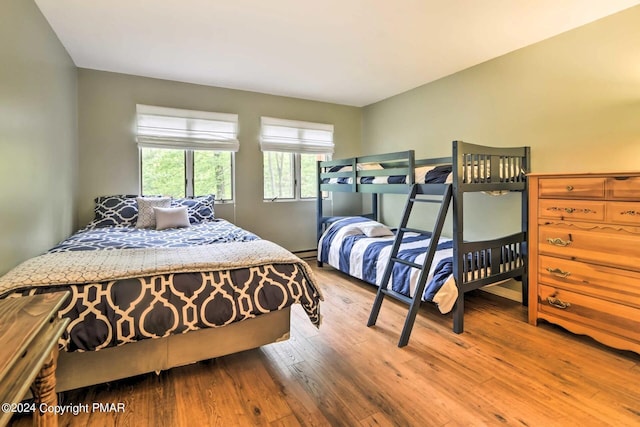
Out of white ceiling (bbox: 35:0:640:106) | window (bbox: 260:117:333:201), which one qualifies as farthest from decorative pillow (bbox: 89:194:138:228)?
window (bbox: 260:117:333:201)

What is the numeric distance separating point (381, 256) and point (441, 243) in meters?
0.66

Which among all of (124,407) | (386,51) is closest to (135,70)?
(386,51)

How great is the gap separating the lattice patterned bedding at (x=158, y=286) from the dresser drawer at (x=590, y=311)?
5.69ft

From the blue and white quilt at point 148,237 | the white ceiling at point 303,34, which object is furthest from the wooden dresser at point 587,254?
the blue and white quilt at point 148,237

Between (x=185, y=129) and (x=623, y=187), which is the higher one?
(x=185, y=129)

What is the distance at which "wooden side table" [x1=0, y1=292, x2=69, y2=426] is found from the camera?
0.69 meters

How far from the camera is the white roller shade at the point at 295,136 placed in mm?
4347

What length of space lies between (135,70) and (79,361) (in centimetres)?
307

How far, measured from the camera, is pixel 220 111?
4.07 meters

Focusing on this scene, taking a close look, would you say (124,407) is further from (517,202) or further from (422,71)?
(422,71)

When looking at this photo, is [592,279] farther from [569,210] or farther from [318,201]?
[318,201]

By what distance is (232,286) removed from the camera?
1835 millimetres

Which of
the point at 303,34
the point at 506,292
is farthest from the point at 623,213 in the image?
the point at 303,34

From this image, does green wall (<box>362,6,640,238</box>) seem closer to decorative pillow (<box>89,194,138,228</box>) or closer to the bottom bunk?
the bottom bunk
